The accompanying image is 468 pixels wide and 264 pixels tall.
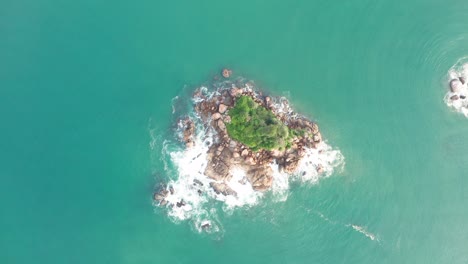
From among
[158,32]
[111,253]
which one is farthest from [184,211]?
[158,32]

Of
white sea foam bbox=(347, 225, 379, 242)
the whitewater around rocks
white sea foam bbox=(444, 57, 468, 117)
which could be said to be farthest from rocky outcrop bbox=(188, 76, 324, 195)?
white sea foam bbox=(444, 57, 468, 117)

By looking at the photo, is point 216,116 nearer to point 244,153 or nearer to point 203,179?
point 244,153

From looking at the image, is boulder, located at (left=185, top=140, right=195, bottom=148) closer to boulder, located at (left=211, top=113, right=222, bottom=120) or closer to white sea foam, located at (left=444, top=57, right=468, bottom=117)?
boulder, located at (left=211, top=113, right=222, bottom=120)

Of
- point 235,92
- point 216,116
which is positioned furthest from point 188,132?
point 235,92

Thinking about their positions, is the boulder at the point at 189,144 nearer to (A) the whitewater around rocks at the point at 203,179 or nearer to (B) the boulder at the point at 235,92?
(A) the whitewater around rocks at the point at 203,179

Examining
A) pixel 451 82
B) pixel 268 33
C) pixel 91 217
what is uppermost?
Answer: pixel 268 33

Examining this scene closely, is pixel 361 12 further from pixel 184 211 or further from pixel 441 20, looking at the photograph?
pixel 184 211
